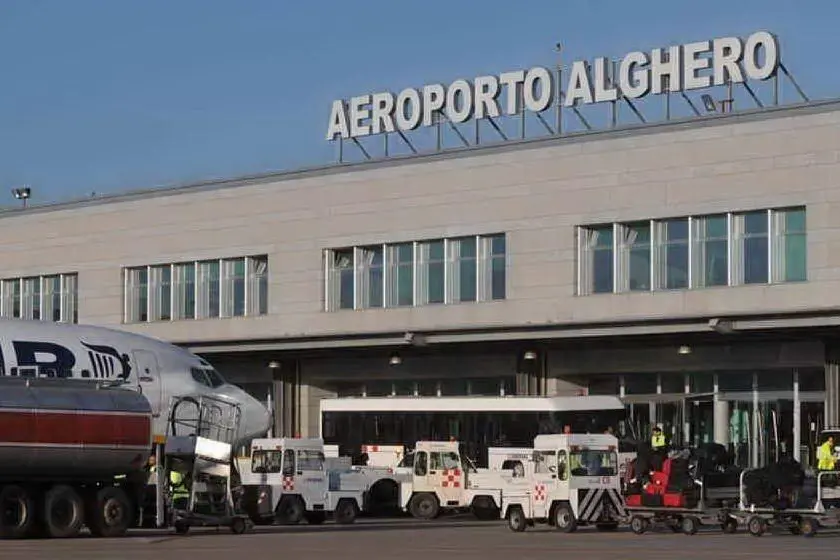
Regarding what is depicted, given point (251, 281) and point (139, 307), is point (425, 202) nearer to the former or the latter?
point (251, 281)

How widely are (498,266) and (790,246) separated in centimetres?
1138

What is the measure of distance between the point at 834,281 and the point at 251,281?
2494 centimetres

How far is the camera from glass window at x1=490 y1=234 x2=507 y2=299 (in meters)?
61.1

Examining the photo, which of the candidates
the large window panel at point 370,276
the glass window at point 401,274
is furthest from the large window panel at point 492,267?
the large window panel at point 370,276

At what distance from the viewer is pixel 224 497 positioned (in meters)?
41.9

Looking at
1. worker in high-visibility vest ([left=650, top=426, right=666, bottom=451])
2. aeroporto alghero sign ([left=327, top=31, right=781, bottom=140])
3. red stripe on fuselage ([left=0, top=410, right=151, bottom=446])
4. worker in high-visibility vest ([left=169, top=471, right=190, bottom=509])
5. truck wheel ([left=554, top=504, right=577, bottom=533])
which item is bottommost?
truck wheel ([left=554, top=504, right=577, bottom=533])

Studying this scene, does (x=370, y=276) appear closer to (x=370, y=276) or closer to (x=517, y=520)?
(x=370, y=276)

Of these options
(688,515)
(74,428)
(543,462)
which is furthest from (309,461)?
(688,515)

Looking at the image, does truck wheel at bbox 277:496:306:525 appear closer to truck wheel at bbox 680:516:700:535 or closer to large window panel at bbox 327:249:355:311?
truck wheel at bbox 680:516:700:535

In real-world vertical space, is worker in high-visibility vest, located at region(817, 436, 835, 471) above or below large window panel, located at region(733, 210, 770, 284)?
below

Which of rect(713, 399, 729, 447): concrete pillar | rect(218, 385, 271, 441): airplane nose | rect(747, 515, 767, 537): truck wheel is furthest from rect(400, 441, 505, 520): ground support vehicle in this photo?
rect(747, 515, 767, 537): truck wheel

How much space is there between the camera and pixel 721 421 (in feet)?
191

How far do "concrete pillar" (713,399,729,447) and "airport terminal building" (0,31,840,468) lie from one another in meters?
0.13

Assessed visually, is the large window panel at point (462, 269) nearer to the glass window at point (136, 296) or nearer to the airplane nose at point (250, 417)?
the airplane nose at point (250, 417)
